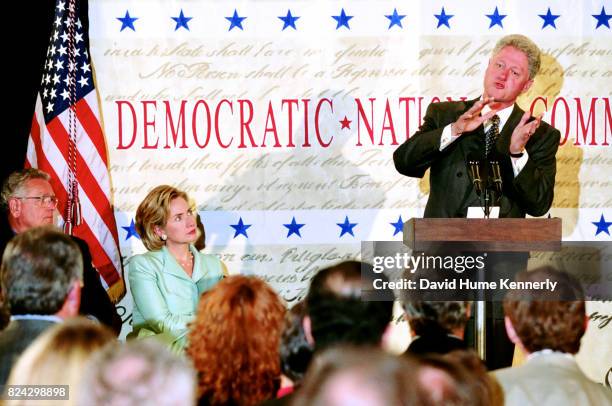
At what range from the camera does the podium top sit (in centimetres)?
461

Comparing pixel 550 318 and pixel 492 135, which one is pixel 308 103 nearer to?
pixel 492 135

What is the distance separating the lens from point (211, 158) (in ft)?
21.3

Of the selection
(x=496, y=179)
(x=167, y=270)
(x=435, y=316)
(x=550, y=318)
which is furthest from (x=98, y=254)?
(x=550, y=318)

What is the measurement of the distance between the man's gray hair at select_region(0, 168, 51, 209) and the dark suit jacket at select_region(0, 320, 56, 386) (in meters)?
2.31

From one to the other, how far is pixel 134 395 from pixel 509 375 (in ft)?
5.22

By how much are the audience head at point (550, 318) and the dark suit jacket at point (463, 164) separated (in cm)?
241

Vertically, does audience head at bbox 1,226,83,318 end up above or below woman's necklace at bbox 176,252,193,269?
above

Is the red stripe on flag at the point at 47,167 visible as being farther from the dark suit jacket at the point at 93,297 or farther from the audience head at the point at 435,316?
the audience head at the point at 435,316

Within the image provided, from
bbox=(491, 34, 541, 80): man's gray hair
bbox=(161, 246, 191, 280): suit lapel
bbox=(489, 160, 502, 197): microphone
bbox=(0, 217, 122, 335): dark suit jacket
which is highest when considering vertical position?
bbox=(491, 34, 541, 80): man's gray hair

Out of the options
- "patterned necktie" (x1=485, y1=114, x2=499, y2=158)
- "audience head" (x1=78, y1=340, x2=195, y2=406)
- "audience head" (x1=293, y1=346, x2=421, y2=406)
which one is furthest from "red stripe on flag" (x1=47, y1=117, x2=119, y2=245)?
"audience head" (x1=293, y1=346, x2=421, y2=406)

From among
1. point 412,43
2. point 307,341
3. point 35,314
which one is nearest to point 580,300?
point 307,341

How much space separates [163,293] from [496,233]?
1759 millimetres

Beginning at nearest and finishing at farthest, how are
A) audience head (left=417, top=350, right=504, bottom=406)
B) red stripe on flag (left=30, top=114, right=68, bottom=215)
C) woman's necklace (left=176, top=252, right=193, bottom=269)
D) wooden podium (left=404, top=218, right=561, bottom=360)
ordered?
audience head (left=417, top=350, right=504, bottom=406), wooden podium (left=404, top=218, right=561, bottom=360), woman's necklace (left=176, top=252, right=193, bottom=269), red stripe on flag (left=30, top=114, right=68, bottom=215)

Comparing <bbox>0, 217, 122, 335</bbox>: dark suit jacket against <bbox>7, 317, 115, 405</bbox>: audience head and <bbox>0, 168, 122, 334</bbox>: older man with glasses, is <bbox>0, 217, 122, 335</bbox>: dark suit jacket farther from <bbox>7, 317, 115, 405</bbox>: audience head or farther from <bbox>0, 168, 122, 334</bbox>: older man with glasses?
<bbox>7, 317, 115, 405</bbox>: audience head
